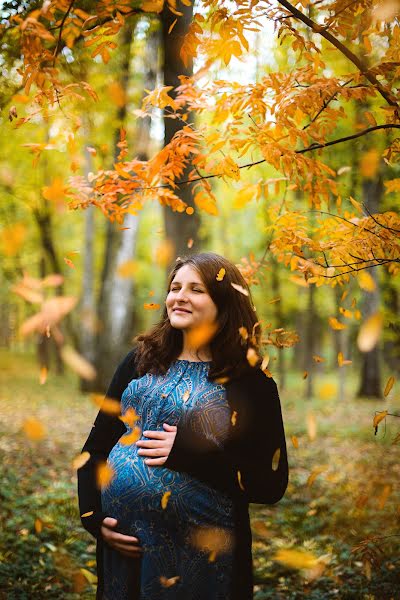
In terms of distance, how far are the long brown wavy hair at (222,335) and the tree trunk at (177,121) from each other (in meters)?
1.80

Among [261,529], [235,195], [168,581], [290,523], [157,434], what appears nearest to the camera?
[168,581]

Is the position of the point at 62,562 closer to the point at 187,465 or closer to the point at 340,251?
the point at 187,465

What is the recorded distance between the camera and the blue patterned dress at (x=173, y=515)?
2172mm

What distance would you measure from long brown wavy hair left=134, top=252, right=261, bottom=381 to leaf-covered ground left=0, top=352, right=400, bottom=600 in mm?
511

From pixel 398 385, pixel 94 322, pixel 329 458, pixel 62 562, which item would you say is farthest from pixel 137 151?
pixel 398 385

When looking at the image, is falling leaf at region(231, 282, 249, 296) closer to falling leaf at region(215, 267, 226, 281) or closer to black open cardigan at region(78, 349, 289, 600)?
falling leaf at region(215, 267, 226, 281)

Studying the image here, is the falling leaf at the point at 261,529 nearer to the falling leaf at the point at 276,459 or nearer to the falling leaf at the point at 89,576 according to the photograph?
the falling leaf at the point at 89,576

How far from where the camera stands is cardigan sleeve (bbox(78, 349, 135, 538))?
7.77 feet

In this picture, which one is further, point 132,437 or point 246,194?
point 246,194

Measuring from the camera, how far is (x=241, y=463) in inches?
91.3

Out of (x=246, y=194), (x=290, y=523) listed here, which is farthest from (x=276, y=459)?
(x=290, y=523)

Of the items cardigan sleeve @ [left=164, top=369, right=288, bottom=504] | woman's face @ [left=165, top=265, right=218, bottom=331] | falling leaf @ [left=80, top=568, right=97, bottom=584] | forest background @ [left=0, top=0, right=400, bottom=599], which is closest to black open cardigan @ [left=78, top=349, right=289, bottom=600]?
cardigan sleeve @ [left=164, top=369, right=288, bottom=504]

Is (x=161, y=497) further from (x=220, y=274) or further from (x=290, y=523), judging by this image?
(x=290, y=523)

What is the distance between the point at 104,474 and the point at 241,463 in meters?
0.65
